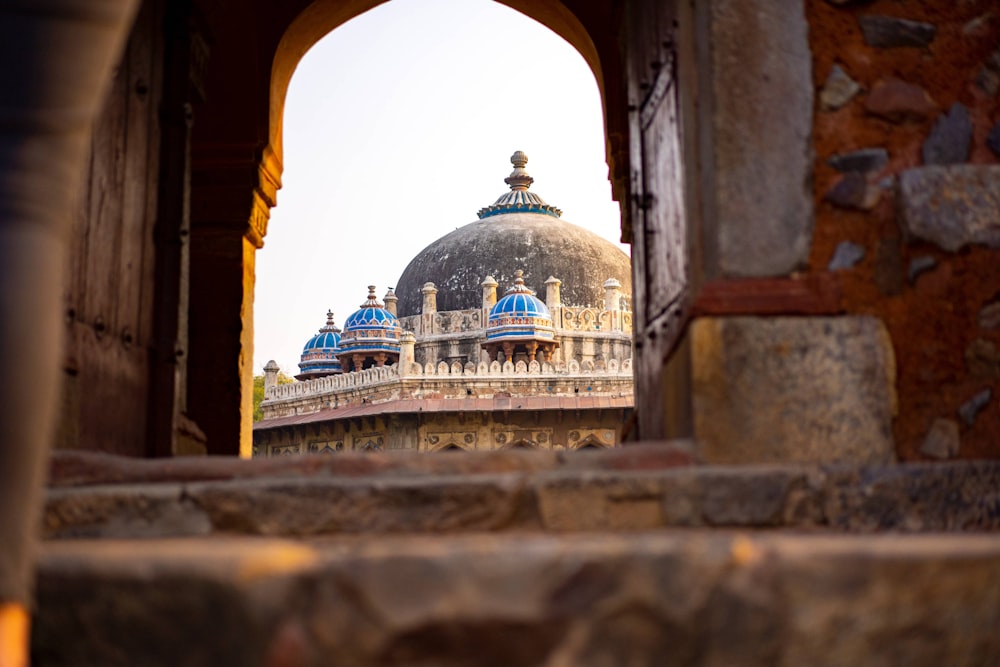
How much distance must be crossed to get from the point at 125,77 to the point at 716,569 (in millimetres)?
3110

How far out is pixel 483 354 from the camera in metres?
26.2

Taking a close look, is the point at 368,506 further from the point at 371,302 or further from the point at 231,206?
the point at 371,302

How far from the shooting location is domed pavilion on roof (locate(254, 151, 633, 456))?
814 inches

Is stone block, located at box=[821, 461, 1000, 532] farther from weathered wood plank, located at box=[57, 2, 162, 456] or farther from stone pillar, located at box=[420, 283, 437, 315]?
stone pillar, located at box=[420, 283, 437, 315]

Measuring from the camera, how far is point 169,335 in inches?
171

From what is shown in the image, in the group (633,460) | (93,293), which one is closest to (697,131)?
(633,460)

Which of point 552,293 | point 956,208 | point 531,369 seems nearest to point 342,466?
point 956,208

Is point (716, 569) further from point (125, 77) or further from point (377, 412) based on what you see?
point (377, 412)

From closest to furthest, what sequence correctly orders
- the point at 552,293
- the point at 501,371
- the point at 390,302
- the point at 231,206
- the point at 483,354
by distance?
the point at 231,206 < the point at 501,371 < the point at 483,354 < the point at 552,293 < the point at 390,302

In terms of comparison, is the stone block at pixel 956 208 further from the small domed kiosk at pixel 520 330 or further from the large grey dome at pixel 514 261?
the large grey dome at pixel 514 261

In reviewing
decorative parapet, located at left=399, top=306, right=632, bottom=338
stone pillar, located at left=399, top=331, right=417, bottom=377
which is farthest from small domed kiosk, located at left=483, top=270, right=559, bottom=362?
decorative parapet, located at left=399, top=306, right=632, bottom=338

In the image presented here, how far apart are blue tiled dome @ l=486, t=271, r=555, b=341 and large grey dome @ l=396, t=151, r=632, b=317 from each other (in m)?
5.84

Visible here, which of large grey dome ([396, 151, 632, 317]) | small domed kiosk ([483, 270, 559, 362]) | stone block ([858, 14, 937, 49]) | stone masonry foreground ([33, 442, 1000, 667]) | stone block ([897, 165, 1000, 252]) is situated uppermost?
large grey dome ([396, 151, 632, 317])

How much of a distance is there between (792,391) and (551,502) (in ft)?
2.56
